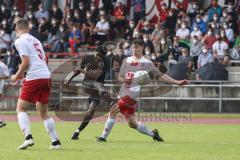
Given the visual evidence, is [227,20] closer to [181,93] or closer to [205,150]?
[181,93]

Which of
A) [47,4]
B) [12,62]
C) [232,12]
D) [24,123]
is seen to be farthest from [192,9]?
[24,123]

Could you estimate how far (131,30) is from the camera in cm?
3316

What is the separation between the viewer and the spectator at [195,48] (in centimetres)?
3112

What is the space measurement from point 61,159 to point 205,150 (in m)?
3.16

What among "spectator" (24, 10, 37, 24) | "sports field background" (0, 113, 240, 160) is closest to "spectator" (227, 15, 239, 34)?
"spectator" (24, 10, 37, 24)

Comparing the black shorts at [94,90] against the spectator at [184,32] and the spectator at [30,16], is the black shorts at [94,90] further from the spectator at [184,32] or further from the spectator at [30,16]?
the spectator at [30,16]

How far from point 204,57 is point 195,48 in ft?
2.07

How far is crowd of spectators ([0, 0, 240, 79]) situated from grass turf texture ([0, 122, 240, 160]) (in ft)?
28.6

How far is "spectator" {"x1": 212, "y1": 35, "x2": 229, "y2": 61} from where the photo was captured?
3069cm

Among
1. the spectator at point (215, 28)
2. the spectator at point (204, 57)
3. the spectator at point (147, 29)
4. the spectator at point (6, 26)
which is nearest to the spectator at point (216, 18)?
the spectator at point (215, 28)

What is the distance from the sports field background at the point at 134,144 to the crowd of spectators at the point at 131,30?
25.2 ft

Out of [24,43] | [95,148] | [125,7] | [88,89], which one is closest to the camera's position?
[24,43]

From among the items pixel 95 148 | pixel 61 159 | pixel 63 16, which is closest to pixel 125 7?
pixel 63 16

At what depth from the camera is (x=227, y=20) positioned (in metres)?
31.9
